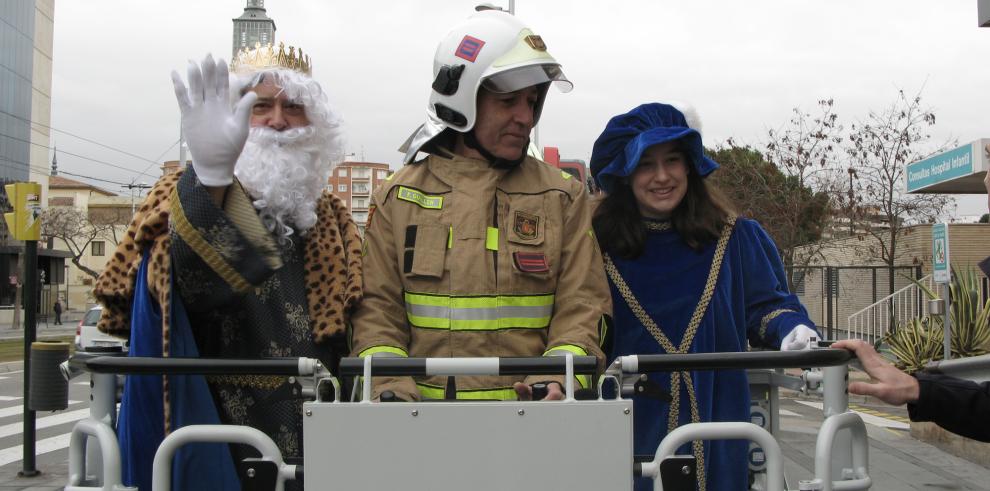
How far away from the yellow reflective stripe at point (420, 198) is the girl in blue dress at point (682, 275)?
0.73m

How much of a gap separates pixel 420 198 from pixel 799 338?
1249 millimetres

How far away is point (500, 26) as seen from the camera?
8.63 ft

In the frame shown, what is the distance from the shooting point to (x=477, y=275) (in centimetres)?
238

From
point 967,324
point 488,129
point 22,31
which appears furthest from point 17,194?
point 22,31

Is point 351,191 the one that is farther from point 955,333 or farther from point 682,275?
point 955,333

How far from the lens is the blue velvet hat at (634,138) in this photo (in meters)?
2.88

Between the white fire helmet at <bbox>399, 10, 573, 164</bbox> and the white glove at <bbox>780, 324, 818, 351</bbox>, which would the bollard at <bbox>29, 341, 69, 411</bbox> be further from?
the white glove at <bbox>780, 324, 818, 351</bbox>

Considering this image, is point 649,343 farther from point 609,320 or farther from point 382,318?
point 382,318

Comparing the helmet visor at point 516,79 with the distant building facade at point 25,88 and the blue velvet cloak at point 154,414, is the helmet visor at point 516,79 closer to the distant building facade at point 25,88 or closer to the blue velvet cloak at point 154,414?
the blue velvet cloak at point 154,414

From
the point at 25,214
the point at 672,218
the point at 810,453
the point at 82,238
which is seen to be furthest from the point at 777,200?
the point at 82,238

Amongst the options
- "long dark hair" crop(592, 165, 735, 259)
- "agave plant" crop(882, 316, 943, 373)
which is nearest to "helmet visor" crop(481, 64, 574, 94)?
"long dark hair" crop(592, 165, 735, 259)

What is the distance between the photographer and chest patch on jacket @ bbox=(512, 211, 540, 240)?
245 centimetres

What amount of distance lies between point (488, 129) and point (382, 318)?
0.68 meters

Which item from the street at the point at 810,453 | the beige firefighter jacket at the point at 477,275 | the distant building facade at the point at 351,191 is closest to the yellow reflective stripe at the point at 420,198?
the beige firefighter jacket at the point at 477,275
